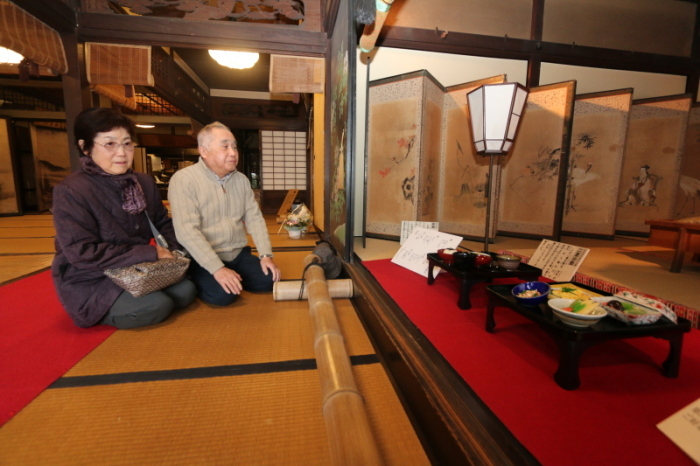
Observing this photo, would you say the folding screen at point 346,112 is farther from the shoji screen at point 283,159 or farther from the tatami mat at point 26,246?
the shoji screen at point 283,159

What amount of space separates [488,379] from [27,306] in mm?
2701

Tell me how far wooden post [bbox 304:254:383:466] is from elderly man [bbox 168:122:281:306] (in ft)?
2.58

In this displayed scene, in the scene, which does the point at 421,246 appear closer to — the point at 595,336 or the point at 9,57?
the point at 595,336

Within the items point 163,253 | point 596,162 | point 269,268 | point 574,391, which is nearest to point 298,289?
point 269,268

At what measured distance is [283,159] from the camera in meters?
8.37

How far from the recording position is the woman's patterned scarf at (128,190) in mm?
1693

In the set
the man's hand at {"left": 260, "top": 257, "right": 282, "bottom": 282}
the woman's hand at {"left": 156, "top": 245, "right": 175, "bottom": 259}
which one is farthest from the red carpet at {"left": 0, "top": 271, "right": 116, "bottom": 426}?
the man's hand at {"left": 260, "top": 257, "right": 282, "bottom": 282}

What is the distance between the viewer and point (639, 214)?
12.5ft

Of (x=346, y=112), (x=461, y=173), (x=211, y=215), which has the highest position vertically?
(x=346, y=112)

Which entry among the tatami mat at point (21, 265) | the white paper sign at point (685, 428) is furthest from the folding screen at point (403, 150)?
the tatami mat at point (21, 265)

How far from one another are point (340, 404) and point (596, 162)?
406cm

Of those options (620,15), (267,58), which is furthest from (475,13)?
(267,58)

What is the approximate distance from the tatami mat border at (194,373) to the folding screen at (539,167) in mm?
2891

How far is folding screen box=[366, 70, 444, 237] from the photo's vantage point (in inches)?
131
